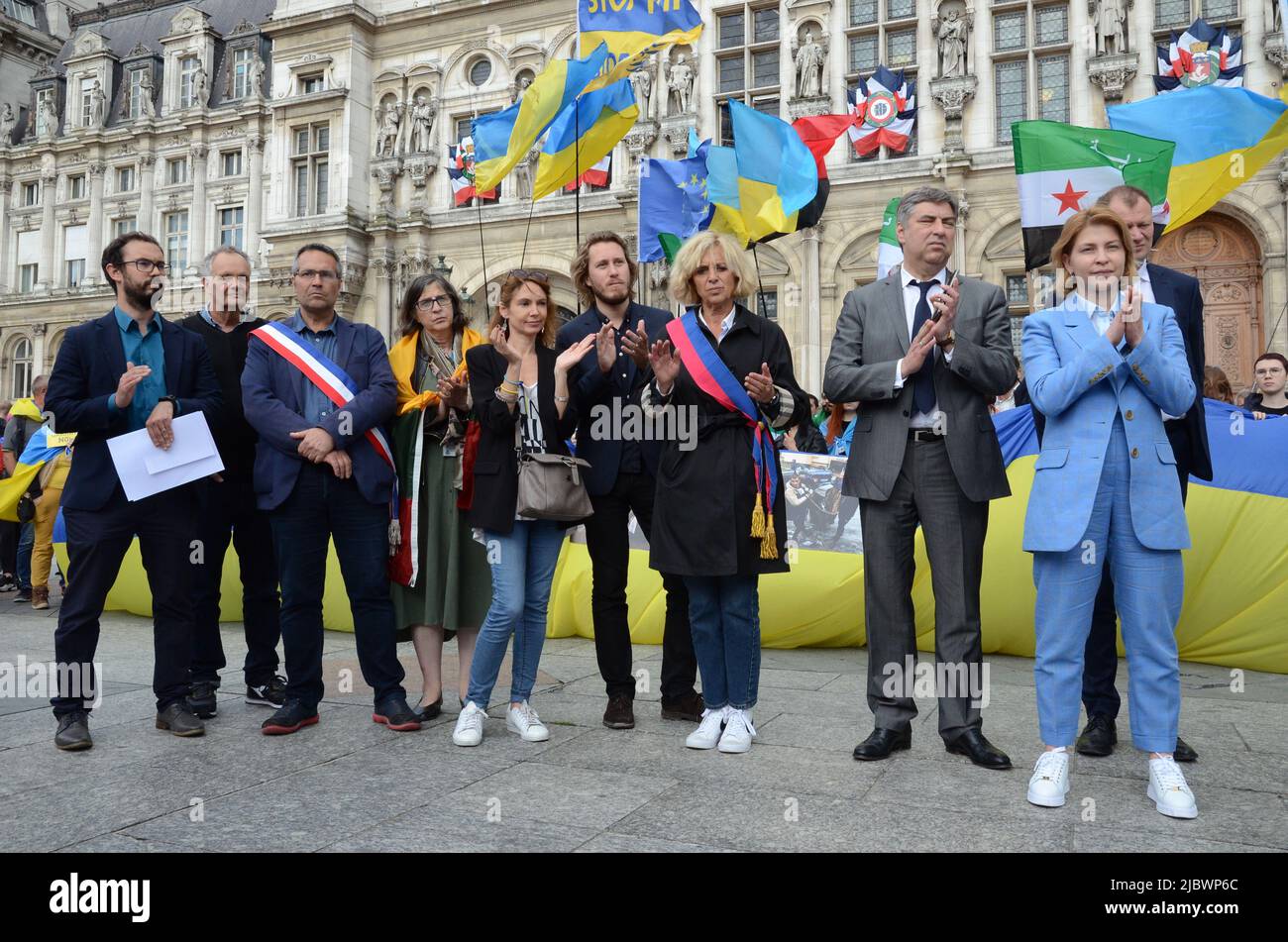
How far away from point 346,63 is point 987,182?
15.0 m

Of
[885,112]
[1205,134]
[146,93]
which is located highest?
[146,93]

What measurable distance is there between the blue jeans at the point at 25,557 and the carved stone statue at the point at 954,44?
663 inches

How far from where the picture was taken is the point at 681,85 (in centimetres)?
2130

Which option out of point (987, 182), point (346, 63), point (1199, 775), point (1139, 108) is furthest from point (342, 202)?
point (1199, 775)

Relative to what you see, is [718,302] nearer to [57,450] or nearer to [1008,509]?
[1008,509]

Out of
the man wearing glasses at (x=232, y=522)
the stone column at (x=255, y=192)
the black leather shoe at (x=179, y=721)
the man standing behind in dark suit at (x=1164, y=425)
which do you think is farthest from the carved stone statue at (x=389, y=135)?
the man standing behind in dark suit at (x=1164, y=425)

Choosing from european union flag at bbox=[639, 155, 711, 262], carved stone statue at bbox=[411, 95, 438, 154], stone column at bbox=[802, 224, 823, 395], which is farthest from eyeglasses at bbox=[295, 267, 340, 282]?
carved stone statue at bbox=[411, 95, 438, 154]

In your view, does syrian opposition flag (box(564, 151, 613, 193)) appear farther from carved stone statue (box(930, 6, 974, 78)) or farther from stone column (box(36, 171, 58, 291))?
stone column (box(36, 171, 58, 291))

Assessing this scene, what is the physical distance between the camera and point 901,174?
63.5 ft

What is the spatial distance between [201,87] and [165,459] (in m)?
31.4

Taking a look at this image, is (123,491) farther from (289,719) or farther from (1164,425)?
(1164,425)

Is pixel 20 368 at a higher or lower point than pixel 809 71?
lower

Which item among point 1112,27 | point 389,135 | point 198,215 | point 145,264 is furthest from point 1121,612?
point 198,215

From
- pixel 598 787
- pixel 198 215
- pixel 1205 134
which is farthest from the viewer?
pixel 198 215
